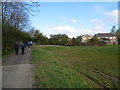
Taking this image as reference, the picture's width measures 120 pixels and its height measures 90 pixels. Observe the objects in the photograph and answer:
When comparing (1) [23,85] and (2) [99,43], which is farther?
(2) [99,43]

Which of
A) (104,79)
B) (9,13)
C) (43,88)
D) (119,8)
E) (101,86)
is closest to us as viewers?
(43,88)

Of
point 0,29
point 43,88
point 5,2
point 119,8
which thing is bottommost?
point 43,88

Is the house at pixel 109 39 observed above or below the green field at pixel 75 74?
above

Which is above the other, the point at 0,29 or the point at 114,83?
the point at 0,29

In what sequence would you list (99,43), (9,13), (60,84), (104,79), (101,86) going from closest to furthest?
(60,84) → (101,86) → (104,79) → (9,13) → (99,43)

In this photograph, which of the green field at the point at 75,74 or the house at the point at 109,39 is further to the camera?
the house at the point at 109,39

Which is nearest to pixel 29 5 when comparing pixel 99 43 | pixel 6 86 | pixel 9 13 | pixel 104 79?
pixel 9 13

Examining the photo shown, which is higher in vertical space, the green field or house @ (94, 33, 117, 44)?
house @ (94, 33, 117, 44)

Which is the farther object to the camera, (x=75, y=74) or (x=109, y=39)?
(x=109, y=39)

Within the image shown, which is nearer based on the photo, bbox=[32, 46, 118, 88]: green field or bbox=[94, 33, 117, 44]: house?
bbox=[32, 46, 118, 88]: green field

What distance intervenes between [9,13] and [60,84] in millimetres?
11357

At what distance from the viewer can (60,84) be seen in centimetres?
421

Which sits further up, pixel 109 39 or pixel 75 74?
pixel 109 39

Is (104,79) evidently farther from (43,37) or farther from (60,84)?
(43,37)
